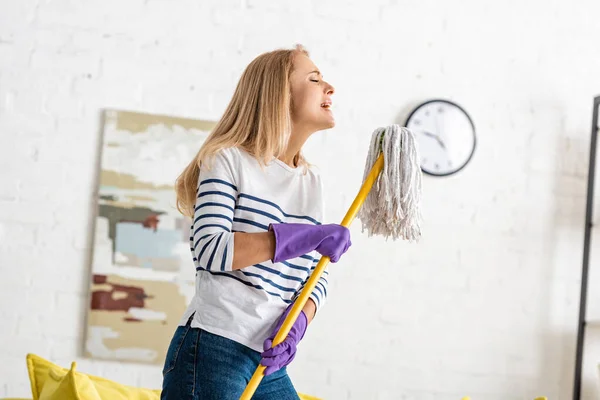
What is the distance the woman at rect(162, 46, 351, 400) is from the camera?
4.88 ft

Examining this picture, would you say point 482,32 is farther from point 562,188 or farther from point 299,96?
point 299,96

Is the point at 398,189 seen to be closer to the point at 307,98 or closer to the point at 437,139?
the point at 307,98

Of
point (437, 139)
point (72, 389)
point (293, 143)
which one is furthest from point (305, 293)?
point (437, 139)

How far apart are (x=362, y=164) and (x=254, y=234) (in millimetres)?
1720

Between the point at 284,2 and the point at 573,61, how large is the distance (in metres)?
1.28

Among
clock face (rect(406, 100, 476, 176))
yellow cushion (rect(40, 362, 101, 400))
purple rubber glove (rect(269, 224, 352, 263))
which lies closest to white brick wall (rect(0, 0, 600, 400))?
clock face (rect(406, 100, 476, 176))

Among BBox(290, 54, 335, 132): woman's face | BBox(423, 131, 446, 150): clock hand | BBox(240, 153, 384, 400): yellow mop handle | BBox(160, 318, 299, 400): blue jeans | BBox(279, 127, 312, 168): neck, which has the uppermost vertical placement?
BBox(423, 131, 446, 150): clock hand

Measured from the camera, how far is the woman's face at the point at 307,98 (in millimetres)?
1717

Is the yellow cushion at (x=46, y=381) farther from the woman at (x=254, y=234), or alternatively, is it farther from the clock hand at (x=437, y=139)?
the clock hand at (x=437, y=139)

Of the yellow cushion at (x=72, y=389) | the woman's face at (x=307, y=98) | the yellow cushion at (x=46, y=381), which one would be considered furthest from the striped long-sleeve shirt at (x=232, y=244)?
the yellow cushion at (x=46, y=381)

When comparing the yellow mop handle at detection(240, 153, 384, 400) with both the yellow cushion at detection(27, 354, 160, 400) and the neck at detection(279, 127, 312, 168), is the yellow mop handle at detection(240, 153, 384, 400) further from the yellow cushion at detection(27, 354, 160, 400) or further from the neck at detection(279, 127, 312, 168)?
the yellow cushion at detection(27, 354, 160, 400)

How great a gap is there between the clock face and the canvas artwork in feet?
3.30

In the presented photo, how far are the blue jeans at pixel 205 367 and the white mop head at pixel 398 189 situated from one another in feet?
1.32

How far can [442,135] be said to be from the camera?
3.23 meters
